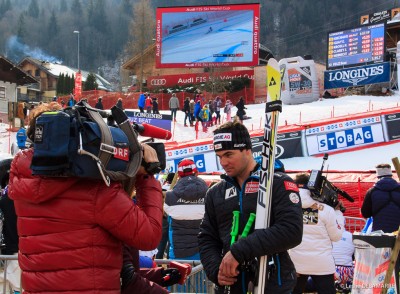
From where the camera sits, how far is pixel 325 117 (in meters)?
25.0

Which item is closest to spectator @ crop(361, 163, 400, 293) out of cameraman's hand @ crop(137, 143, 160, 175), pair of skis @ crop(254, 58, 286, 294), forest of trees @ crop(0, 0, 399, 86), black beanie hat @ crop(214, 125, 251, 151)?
pair of skis @ crop(254, 58, 286, 294)

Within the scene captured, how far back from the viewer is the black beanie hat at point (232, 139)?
10.1ft

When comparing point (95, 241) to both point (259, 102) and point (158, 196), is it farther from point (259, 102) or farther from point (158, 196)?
point (259, 102)

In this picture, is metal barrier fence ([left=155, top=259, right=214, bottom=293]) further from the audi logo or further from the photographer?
the audi logo

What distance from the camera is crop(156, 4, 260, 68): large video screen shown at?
38219 mm

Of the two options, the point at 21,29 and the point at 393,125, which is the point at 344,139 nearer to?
the point at 393,125

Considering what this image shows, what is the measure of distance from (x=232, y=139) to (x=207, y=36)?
3764 centimetres

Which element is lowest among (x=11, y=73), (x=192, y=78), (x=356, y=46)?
(x=192, y=78)

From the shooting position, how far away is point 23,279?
8.30 feet

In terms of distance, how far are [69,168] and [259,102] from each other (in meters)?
35.3

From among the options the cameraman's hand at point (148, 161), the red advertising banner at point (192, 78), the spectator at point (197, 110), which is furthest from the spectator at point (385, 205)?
the red advertising banner at point (192, 78)

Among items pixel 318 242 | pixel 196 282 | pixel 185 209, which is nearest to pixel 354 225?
pixel 185 209

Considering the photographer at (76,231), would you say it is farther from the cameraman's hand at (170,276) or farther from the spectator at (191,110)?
the spectator at (191,110)

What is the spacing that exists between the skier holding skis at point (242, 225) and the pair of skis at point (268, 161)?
6cm
